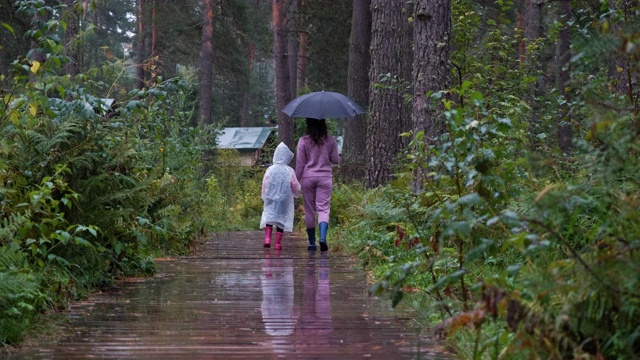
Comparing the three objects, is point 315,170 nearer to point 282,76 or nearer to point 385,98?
point 385,98

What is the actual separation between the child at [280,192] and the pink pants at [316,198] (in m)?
0.32

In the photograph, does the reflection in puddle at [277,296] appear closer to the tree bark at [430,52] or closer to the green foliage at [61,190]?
the green foliage at [61,190]

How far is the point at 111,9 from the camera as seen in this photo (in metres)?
66.9

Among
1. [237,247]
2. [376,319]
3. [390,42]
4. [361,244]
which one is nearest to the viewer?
[376,319]

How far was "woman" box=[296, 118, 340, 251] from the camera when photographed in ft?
42.2

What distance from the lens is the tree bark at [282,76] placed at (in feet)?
82.0

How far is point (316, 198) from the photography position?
1295 cm

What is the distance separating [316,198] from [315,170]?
1.30 feet

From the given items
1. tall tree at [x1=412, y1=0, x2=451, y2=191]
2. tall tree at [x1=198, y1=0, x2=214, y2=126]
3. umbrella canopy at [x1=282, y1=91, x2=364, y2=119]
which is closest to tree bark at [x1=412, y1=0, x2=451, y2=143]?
tall tree at [x1=412, y1=0, x2=451, y2=191]

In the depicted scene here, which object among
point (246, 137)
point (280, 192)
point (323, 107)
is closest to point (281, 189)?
point (280, 192)

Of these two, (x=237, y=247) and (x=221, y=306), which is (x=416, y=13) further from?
(x=221, y=306)

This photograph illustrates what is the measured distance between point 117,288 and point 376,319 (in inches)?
112

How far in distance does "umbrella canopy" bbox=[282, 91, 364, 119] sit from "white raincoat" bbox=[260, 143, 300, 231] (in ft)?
1.96

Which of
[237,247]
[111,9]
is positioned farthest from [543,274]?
[111,9]
